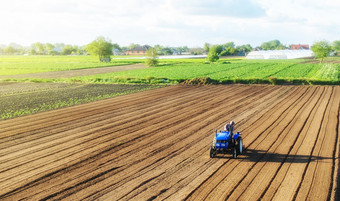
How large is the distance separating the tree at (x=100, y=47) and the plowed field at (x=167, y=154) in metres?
72.5

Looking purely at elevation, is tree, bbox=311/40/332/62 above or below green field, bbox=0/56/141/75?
above

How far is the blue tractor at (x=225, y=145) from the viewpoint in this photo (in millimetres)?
10883

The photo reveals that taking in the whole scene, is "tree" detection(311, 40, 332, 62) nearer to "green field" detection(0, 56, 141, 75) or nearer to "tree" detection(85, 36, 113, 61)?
"green field" detection(0, 56, 141, 75)

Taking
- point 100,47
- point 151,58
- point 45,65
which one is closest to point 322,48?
point 151,58

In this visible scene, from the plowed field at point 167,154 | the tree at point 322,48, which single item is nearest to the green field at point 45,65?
the plowed field at point 167,154

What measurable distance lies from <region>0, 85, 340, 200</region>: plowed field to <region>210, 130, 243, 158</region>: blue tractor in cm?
33

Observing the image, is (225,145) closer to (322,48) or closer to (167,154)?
(167,154)

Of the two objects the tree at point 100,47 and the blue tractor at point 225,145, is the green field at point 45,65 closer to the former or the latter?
the tree at point 100,47

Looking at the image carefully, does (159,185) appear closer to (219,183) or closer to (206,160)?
(219,183)

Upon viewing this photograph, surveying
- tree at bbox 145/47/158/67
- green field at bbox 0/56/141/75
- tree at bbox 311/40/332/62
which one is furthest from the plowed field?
tree at bbox 311/40/332/62

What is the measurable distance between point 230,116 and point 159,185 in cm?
1013

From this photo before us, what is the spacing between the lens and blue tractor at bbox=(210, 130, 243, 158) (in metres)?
10.9

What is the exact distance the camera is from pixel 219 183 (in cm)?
919

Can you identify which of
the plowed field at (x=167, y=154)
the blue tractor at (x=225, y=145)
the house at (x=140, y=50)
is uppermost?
the house at (x=140, y=50)
